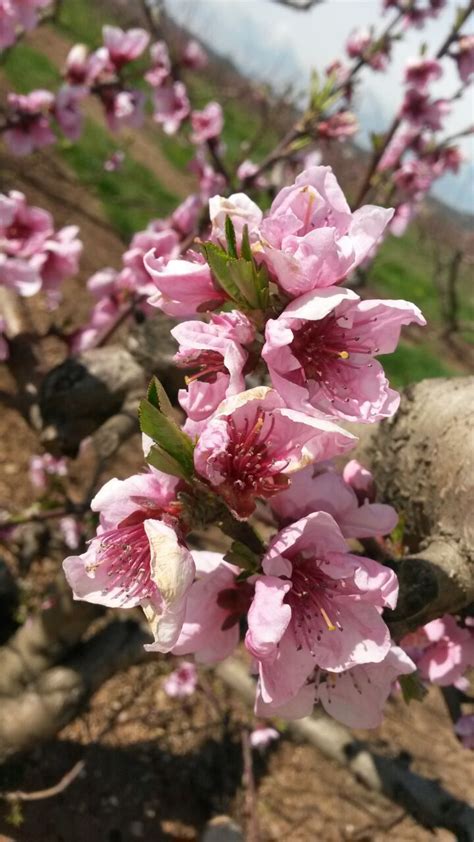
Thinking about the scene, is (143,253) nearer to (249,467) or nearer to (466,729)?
(249,467)

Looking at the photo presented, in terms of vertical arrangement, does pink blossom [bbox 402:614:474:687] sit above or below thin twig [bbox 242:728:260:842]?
A: above

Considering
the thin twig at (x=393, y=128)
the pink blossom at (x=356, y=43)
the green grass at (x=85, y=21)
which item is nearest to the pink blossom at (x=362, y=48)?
the pink blossom at (x=356, y=43)

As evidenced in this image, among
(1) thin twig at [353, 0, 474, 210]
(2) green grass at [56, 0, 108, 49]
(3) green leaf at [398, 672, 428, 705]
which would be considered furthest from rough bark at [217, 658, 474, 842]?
(2) green grass at [56, 0, 108, 49]

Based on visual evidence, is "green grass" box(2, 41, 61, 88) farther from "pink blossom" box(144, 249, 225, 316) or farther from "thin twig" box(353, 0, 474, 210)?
"pink blossom" box(144, 249, 225, 316)

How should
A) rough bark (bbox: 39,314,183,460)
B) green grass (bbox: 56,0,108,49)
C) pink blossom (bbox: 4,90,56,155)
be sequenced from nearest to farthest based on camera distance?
rough bark (bbox: 39,314,183,460) < pink blossom (bbox: 4,90,56,155) < green grass (bbox: 56,0,108,49)

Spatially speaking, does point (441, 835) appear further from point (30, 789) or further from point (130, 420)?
point (130, 420)

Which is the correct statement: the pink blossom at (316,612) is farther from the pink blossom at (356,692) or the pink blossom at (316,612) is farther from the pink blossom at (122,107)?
the pink blossom at (122,107)

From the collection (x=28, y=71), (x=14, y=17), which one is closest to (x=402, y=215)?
(x=14, y=17)
